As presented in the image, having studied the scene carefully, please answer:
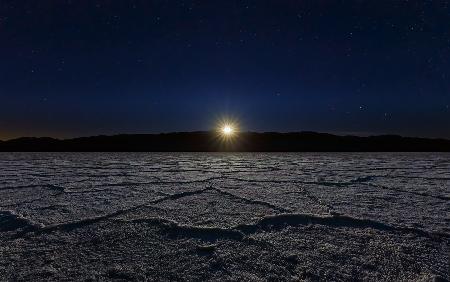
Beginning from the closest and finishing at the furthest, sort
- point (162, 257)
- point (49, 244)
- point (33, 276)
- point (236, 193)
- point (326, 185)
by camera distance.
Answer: point (33, 276), point (162, 257), point (49, 244), point (236, 193), point (326, 185)

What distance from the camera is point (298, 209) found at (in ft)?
6.19

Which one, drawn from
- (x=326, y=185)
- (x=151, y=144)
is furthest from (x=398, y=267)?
(x=151, y=144)

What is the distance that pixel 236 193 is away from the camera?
98.0 inches

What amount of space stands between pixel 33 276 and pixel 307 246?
0.97 meters

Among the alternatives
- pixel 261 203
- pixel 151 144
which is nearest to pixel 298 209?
pixel 261 203

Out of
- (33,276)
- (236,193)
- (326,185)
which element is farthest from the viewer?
(326,185)

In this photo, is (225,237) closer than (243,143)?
Yes

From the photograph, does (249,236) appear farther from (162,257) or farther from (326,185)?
(326,185)

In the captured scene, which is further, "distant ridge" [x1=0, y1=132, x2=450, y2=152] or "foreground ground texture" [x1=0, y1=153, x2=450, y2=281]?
"distant ridge" [x1=0, y1=132, x2=450, y2=152]

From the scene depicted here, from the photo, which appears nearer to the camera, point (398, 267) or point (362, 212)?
point (398, 267)

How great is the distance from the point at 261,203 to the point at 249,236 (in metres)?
0.68

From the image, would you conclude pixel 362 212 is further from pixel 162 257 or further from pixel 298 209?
pixel 162 257

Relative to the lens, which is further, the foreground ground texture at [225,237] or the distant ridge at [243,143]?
the distant ridge at [243,143]

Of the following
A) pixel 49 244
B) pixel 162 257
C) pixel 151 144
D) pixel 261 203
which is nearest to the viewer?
pixel 162 257
